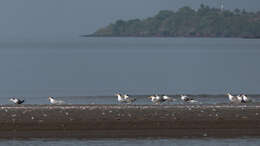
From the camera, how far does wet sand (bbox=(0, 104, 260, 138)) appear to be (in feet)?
86.8

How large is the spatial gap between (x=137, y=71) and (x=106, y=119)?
1954 inches

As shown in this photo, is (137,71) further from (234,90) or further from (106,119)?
(106,119)

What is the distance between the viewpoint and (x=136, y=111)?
2998 cm

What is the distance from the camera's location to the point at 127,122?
2767 cm

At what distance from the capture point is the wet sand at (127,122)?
86.8 ft
